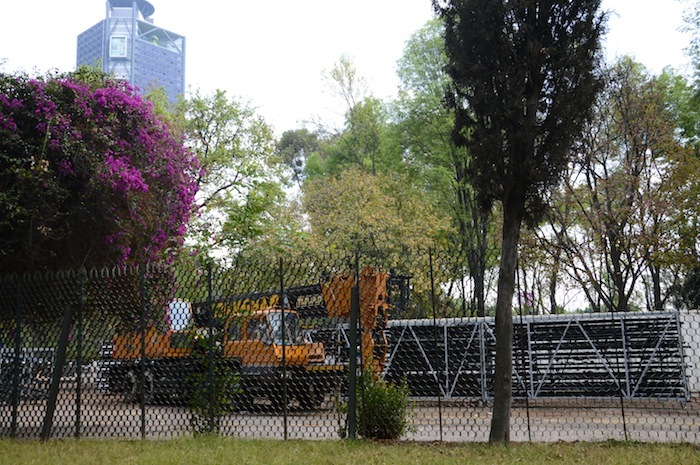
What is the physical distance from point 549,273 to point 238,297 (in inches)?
804

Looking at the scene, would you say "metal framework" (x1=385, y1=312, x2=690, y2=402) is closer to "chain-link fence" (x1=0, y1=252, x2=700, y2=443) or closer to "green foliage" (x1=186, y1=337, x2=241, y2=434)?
"chain-link fence" (x1=0, y1=252, x2=700, y2=443)

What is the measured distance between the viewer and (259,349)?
8.71 metres

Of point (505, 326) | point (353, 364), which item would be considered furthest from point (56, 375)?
point (505, 326)

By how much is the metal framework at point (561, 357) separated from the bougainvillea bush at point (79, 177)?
627cm

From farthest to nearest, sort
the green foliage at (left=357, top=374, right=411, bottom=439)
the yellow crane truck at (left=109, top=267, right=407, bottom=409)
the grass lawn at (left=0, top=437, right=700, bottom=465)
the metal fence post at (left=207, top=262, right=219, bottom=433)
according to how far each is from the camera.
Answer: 1. the yellow crane truck at (left=109, top=267, right=407, bottom=409)
2. the metal fence post at (left=207, top=262, right=219, bottom=433)
3. the green foliage at (left=357, top=374, right=411, bottom=439)
4. the grass lawn at (left=0, top=437, right=700, bottom=465)

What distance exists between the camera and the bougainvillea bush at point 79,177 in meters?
9.87

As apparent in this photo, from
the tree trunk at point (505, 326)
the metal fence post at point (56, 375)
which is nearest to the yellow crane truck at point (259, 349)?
the metal fence post at point (56, 375)

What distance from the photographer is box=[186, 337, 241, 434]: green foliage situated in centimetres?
855

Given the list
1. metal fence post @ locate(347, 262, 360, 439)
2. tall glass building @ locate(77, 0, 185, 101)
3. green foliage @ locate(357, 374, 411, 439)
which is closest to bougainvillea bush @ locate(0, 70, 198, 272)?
metal fence post @ locate(347, 262, 360, 439)

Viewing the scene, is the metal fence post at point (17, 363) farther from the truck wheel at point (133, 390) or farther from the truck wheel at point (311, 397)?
the truck wheel at point (311, 397)

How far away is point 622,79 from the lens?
21641 mm

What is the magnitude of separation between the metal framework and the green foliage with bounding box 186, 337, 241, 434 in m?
5.83

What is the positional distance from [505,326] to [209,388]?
12.8ft

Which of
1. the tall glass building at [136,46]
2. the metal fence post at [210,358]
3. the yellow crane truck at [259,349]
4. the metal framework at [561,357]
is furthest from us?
the tall glass building at [136,46]
